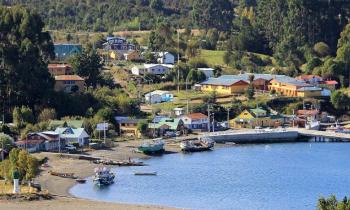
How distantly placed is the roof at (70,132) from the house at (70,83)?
8.82 metres

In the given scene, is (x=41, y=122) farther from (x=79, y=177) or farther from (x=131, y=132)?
(x=79, y=177)

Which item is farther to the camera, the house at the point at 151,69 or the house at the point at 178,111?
the house at the point at 151,69

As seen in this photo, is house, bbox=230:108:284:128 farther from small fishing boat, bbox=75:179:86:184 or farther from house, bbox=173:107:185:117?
small fishing boat, bbox=75:179:86:184

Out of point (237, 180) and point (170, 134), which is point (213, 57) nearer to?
point (170, 134)

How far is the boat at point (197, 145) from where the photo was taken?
48594mm

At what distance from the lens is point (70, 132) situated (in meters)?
48.2

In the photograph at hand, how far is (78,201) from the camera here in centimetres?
3494

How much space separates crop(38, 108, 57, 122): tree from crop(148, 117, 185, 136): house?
15.7 ft

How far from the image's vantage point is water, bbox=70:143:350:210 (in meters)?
36.0

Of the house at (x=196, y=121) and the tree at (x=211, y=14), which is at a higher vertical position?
the tree at (x=211, y=14)

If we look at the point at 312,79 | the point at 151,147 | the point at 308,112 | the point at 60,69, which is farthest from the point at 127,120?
the point at 312,79

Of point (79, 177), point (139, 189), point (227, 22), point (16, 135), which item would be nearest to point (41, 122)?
point (16, 135)

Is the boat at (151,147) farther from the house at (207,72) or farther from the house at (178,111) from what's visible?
the house at (207,72)

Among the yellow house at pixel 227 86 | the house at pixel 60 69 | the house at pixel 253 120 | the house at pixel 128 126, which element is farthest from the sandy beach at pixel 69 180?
the yellow house at pixel 227 86
